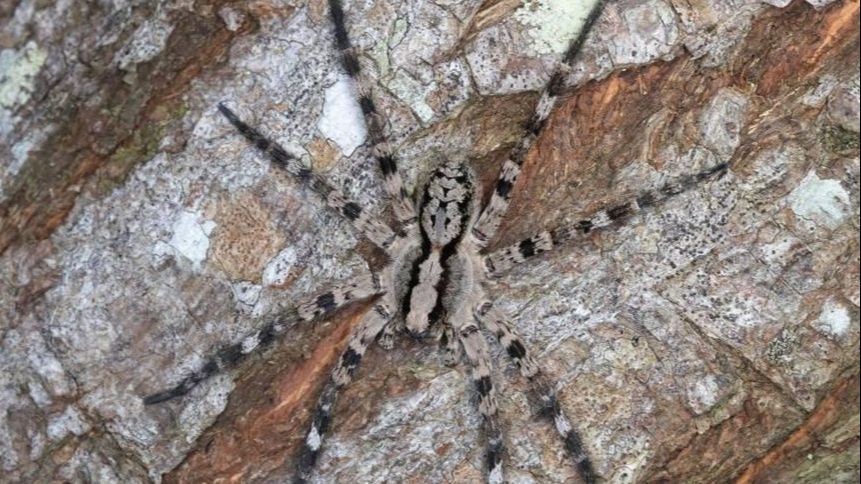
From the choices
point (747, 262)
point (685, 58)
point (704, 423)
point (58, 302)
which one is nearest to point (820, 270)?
point (747, 262)

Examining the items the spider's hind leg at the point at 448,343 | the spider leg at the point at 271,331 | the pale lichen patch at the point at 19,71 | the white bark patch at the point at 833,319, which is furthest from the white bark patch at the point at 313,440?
the white bark patch at the point at 833,319

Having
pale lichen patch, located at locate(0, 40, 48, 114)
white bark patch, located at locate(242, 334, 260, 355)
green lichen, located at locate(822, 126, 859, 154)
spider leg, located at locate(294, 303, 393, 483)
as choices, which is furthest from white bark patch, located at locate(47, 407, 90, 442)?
green lichen, located at locate(822, 126, 859, 154)

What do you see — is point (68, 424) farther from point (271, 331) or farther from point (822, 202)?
point (822, 202)

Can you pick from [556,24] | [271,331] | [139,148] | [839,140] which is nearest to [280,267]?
[271,331]

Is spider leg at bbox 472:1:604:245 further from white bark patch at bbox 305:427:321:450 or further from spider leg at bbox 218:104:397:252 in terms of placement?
white bark patch at bbox 305:427:321:450

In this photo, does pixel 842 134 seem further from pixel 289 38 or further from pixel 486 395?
pixel 289 38

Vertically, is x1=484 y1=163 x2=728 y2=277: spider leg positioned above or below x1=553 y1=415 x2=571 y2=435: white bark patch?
above
